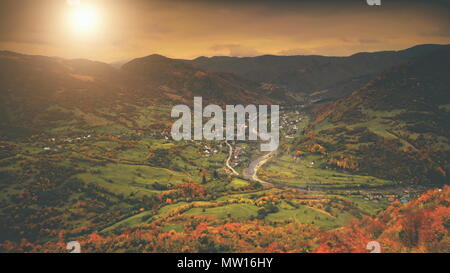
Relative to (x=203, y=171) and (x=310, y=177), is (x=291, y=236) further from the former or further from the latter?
(x=203, y=171)

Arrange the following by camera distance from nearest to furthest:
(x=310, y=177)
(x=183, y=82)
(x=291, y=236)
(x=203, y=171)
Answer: (x=291, y=236) < (x=310, y=177) < (x=203, y=171) < (x=183, y=82)

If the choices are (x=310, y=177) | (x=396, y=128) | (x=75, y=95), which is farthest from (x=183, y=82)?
(x=310, y=177)

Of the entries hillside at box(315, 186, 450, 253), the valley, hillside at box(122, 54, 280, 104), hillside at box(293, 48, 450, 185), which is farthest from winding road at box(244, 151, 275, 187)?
hillside at box(122, 54, 280, 104)

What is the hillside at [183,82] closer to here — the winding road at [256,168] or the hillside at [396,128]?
the hillside at [396,128]

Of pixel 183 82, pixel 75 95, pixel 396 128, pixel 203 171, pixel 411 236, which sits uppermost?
pixel 183 82

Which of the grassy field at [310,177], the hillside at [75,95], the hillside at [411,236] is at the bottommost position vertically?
the grassy field at [310,177]

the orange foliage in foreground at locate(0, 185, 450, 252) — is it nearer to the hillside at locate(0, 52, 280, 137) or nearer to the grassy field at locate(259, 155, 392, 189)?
the grassy field at locate(259, 155, 392, 189)

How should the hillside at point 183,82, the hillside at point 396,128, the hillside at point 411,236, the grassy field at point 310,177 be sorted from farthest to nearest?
the hillside at point 183,82, the hillside at point 396,128, the grassy field at point 310,177, the hillside at point 411,236

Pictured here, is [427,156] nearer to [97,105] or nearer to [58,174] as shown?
[58,174]

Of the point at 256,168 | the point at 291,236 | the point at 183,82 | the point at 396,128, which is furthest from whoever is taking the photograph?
the point at 183,82

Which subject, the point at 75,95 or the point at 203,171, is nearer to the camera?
the point at 203,171

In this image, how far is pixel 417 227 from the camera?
18.7 m

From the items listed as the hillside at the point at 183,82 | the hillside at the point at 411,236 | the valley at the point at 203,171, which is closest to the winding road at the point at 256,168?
the valley at the point at 203,171

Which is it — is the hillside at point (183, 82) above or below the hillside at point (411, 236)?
above
